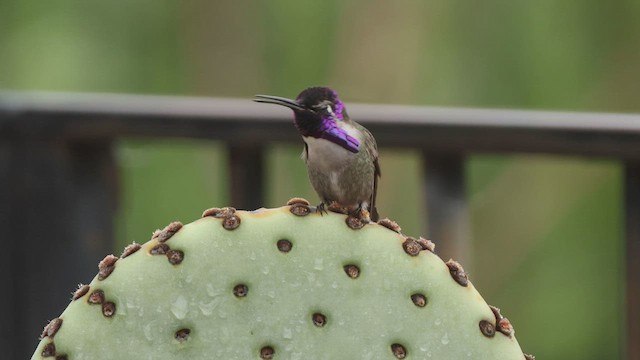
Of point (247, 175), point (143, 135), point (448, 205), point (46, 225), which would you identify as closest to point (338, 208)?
point (448, 205)

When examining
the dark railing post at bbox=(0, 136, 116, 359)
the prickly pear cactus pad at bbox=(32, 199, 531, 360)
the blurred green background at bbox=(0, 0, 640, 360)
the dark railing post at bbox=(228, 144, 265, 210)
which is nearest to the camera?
the prickly pear cactus pad at bbox=(32, 199, 531, 360)

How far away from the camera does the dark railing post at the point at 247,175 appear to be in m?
2.62

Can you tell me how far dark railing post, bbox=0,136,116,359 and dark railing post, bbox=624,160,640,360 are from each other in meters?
1.30

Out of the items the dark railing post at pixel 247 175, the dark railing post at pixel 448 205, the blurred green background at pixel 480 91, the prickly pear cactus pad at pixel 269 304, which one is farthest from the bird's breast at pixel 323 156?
the blurred green background at pixel 480 91

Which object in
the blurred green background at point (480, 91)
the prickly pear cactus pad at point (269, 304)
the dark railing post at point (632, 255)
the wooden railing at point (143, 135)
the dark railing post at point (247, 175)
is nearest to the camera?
the prickly pear cactus pad at point (269, 304)

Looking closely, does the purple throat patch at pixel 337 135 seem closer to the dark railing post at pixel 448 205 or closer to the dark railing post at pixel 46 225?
the dark railing post at pixel 448 205

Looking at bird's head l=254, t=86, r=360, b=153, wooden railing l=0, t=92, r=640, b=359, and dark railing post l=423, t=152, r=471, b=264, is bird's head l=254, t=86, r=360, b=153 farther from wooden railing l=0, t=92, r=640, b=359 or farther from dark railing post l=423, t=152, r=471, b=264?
dark railing post l=423, t=152, r=471, b=264

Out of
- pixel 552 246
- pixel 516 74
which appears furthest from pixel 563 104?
pixel 552 246

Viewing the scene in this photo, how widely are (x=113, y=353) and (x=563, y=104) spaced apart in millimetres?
2592

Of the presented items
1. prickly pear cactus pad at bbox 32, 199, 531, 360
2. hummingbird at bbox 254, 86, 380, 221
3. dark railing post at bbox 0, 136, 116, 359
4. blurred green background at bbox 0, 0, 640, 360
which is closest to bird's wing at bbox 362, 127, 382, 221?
hummingbird at bbox 254, 86, 380, 221

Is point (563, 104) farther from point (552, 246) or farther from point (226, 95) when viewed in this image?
point (226, 95)

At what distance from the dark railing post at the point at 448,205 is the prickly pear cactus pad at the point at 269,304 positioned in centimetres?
137

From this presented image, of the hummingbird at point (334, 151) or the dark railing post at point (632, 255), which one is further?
the dark railing post at point (632, 255)

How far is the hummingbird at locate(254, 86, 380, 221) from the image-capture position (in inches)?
43.3
